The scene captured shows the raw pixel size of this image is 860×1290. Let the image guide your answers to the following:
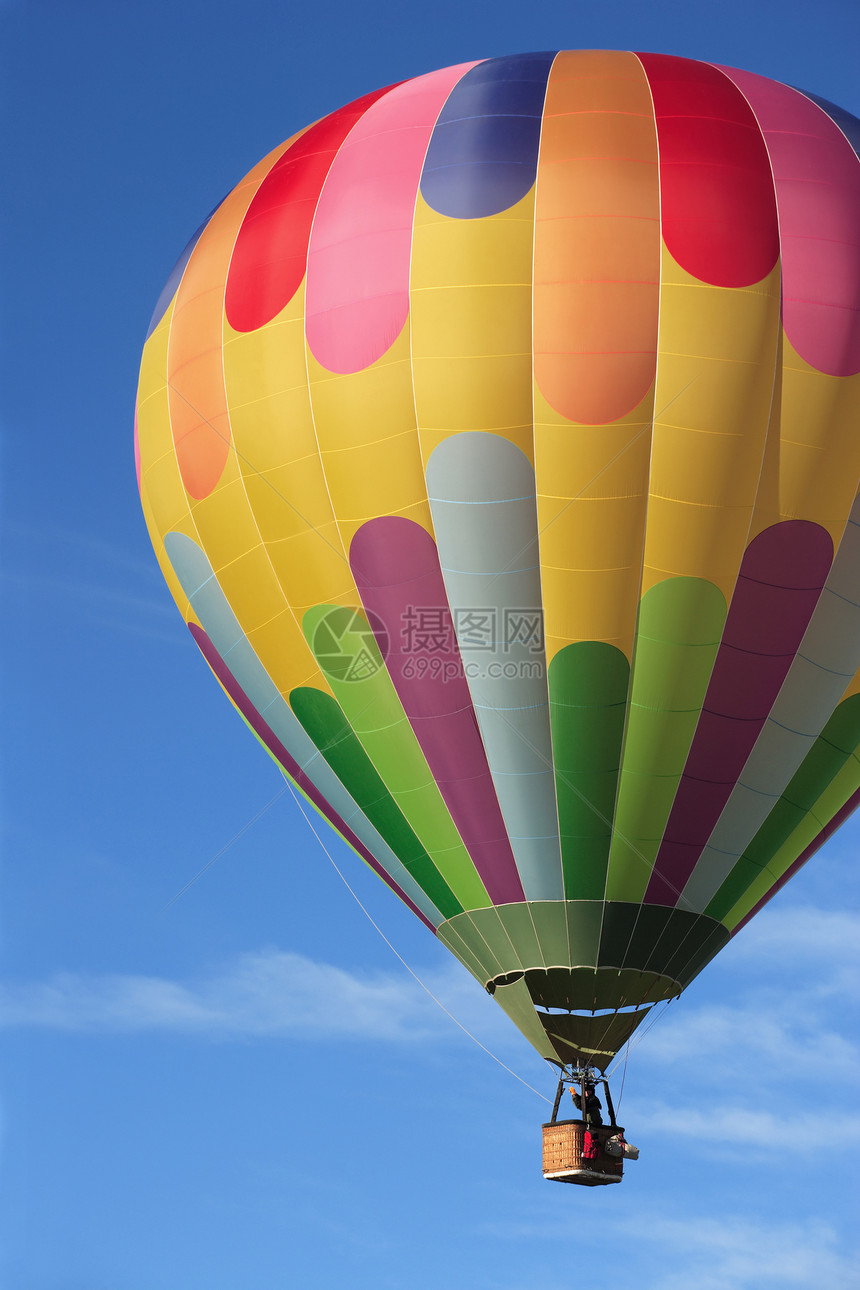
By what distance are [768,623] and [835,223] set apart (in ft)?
10.4

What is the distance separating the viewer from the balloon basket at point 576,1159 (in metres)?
13.8

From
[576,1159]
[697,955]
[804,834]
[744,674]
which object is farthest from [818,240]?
[576,1159]

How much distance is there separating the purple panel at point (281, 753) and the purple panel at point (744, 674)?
8.10 feet

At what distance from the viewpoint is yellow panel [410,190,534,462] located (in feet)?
43.6

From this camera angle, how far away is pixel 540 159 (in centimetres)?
1373

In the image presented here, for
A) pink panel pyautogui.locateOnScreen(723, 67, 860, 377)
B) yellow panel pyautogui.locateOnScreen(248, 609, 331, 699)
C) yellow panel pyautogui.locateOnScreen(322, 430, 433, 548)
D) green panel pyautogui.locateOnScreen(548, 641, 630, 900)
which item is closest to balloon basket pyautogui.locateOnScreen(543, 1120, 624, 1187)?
green panel pyautogui.locateOnScreen(548, 641, 630, 900)

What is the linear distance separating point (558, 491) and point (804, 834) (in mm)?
3837

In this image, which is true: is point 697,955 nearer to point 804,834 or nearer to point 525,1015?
point 804,834

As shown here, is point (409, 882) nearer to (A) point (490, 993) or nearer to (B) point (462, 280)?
(A) point (490, 993)

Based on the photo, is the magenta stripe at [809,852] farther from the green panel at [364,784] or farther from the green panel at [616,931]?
the green panel at [364,784]

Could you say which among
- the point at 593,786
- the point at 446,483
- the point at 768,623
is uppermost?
the point at 446,483

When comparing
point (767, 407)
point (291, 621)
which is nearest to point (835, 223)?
point (767, 407)

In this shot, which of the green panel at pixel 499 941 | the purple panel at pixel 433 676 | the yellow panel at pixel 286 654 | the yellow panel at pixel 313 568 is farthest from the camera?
the yellow panel at pixel 286 654

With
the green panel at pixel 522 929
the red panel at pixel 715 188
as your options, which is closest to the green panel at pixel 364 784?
the green panel at pixel 522 929
